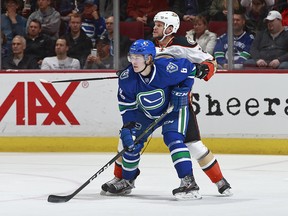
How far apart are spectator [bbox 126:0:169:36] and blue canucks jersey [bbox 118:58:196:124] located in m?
3.33

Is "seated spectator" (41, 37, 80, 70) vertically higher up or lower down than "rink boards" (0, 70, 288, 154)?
higher up

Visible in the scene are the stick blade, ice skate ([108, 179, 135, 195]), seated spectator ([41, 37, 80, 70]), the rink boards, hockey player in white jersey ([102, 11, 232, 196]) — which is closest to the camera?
the stick blade

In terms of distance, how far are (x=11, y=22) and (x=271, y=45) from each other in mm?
Result: 2381

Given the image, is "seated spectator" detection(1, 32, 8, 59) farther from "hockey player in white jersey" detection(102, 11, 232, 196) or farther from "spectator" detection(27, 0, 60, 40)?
"hockey player in white jersey" detection(102, 11, 232, 196)

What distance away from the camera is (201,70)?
682 centimetres

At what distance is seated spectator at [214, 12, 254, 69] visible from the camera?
9.79m

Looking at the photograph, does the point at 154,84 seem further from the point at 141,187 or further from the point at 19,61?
the point at 19,61

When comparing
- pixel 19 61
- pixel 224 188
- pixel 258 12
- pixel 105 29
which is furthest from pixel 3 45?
pixel 224 188

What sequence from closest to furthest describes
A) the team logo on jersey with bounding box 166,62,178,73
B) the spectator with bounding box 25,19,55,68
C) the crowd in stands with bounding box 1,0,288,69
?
the team logo on jersey with bounding box 166,62,178,73 < the crowd in stands with bounding box 1,0,288,69 < the spectator with bounding box 25,19,55,68

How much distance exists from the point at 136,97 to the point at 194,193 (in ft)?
2.22

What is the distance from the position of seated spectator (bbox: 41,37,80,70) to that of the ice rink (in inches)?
32.0

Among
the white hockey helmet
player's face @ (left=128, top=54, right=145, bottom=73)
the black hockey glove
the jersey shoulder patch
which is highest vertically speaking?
the white hockey helmet

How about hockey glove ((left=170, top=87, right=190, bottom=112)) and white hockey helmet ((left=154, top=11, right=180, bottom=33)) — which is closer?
hockey glove ((left=170, top=87, right=190, bottom=112))

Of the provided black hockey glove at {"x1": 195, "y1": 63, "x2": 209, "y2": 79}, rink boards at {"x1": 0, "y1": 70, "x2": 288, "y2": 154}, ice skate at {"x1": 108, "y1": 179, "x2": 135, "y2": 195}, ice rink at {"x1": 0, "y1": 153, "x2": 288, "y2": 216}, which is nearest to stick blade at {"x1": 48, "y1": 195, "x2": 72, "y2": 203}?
ice rink at {"x1": 0, "y1": 153, "x2": 288, "y2": 216}
